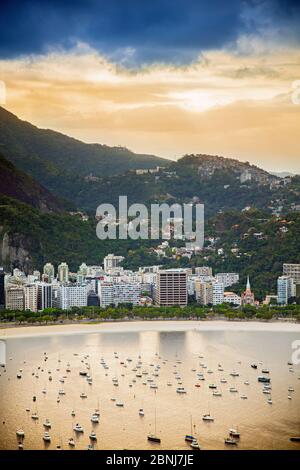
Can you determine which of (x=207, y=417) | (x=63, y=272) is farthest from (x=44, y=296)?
(x=207, y=417)

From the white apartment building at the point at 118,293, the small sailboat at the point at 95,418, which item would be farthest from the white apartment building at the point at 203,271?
the small sailboat at the point at 95,418

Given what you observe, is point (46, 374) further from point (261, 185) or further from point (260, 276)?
point (261, 185)

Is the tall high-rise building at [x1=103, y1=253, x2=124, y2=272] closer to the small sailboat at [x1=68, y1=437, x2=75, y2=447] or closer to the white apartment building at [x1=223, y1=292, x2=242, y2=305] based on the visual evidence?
the white apartment building at [x1=223, y1=292, x2=242, y2=305]

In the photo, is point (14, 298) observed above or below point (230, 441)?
above

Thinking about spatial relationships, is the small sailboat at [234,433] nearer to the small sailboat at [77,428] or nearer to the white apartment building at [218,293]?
the small sailboat at [77,428]

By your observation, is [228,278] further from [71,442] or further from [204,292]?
[71,442]
